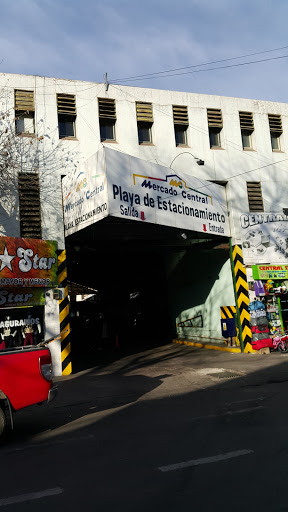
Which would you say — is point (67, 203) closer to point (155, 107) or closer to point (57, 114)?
point (57, 114)

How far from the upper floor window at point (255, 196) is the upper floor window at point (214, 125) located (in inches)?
Answer: 85.2

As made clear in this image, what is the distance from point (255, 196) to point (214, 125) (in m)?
3.39

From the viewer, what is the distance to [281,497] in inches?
161

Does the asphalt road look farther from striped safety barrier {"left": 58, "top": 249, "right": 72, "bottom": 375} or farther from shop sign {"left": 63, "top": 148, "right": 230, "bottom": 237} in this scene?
shop sign {"left": 63, "top": 148, "right": 230, "bottom": 237}

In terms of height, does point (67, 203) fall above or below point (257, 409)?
above

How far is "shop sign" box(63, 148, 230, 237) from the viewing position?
12.5m

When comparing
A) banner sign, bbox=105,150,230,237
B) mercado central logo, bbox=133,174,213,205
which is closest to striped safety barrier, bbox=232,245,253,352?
banner sign, bbox=105,150,230,237

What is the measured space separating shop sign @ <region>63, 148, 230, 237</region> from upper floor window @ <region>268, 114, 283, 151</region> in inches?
198

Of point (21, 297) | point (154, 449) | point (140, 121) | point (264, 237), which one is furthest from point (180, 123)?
point (154, 449)

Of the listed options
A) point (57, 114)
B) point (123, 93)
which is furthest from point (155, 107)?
point (57, 114)

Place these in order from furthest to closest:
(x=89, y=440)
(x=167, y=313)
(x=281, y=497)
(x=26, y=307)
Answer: (x=167, y=313), (x=26, y=307), (x=89, y=440), (x=281, y=497)

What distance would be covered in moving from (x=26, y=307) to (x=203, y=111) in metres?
10.5

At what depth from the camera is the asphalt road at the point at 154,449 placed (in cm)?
429

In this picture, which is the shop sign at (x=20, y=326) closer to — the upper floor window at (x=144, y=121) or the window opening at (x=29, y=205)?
the window opening at (x=29, y=205)
